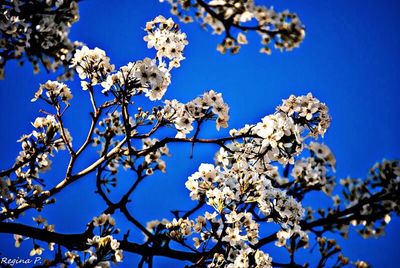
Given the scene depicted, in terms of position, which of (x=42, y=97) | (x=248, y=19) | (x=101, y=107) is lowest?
(x=248, y=19)

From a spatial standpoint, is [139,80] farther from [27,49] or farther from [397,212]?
[397,212]

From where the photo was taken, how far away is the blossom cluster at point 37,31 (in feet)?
15.4

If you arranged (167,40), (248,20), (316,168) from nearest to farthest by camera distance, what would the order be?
(248,20) < (167,40) < (316,168)

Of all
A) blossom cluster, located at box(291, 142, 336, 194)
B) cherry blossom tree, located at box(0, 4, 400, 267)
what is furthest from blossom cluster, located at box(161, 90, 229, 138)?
blossom cluster, located at box(291, 142, 336, 194)

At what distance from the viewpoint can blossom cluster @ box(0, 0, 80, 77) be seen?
15.4ft

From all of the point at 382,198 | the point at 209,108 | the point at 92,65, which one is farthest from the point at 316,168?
the point at 92,65

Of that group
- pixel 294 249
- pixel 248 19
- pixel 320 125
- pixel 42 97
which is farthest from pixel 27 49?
pixel 294 249

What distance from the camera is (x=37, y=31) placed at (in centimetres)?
489

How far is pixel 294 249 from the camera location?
20.2 ft

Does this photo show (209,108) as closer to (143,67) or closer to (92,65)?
(143,67)

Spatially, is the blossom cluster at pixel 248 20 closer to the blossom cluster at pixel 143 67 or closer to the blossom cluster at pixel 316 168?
the blossom cluster at pixel 143 67

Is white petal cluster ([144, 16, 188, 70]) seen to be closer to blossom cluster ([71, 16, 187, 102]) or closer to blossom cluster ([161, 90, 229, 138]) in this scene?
blossom cluster ([71, 16, 187, 102])

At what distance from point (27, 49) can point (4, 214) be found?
8.57 ft

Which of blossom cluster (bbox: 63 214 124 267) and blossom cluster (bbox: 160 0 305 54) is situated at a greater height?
blossom cluster (bbox: 160 0 305 54)
